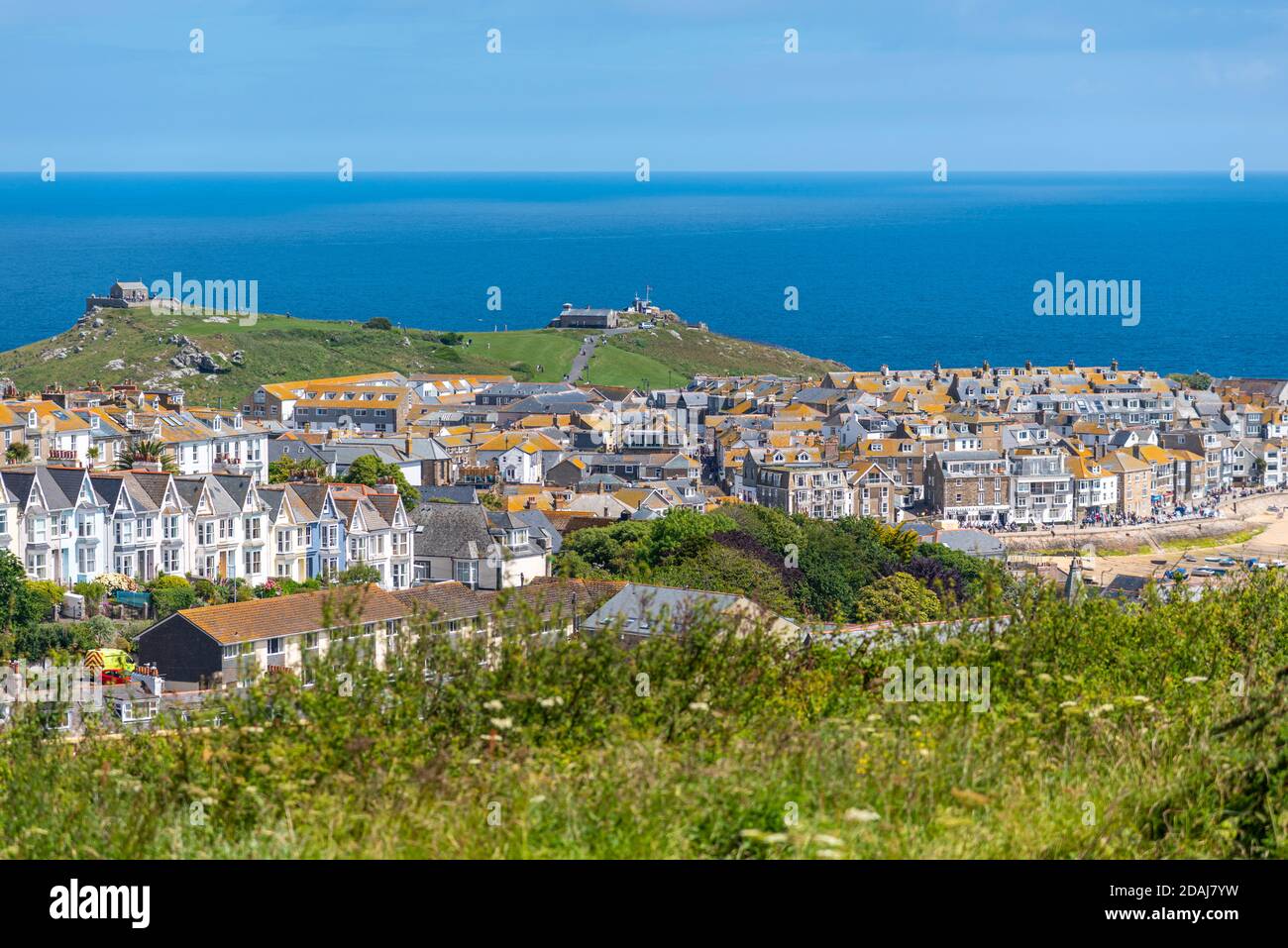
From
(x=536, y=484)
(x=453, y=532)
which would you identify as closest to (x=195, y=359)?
(x=536, y=484)

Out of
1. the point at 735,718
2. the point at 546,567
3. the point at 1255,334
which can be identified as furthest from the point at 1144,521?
the point at 1255,334

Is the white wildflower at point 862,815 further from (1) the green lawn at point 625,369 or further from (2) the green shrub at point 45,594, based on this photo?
(1) the green lawn at point 625,369

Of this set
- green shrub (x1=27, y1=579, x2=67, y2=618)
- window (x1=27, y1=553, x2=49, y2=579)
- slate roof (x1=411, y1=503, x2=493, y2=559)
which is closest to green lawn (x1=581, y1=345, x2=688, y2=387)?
slate roof (x1=411, y1=503, x2=493, y2=559)

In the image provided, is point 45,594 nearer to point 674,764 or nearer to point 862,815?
point 674,764
